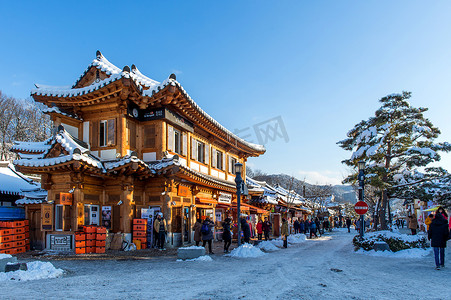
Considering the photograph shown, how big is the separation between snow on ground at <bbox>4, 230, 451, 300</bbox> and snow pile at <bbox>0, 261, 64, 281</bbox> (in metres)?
0.35

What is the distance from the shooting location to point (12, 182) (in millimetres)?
23125

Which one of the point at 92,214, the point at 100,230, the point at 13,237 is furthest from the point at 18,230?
the point at 100,230

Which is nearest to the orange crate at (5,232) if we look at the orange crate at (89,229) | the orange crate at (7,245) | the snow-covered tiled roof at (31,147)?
the orange crate at (7,245)

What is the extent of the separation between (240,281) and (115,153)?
10.3 m

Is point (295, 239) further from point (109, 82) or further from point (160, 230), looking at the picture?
point (109, 82)

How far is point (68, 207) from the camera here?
15.5 meters

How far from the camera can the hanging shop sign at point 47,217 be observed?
15.4 meters

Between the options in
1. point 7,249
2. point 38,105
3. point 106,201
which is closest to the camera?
point 7,249

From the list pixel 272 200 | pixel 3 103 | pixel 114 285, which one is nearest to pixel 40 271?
pixel 114 285

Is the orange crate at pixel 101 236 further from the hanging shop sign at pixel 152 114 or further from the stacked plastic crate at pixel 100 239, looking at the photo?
the hanging shop sign at pixel 152 114

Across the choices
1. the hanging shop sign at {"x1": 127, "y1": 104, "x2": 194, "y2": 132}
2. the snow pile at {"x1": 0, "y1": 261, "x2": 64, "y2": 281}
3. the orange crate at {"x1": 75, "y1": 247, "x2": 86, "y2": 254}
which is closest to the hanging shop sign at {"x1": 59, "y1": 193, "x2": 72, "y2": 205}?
the orange crate at {"x1": 75, "y1": 247, "x2": 86, "y2": 254}

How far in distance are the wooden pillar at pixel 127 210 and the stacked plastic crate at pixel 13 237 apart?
4441 millimetres

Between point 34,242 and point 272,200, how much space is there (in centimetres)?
1984

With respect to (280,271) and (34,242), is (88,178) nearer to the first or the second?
(34,242)
